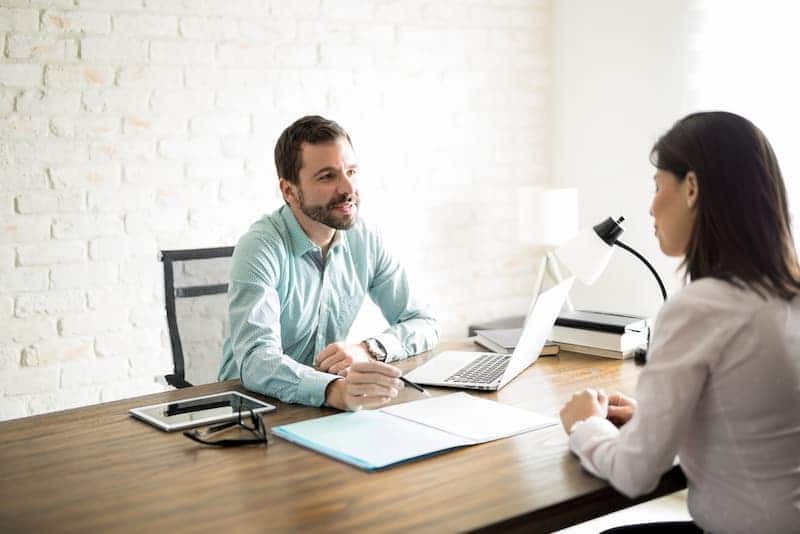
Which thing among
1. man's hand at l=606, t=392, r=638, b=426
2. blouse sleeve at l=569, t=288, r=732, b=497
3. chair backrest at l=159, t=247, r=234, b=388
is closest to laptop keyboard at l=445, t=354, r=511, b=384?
man's hand at l=606, t=392, r=638, b=426

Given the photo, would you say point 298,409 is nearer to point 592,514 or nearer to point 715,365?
point 592,514

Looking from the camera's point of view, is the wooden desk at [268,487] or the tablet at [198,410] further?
the tablet at [198,410]

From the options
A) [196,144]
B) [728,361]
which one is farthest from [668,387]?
[196,144]

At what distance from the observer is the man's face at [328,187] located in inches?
94.2

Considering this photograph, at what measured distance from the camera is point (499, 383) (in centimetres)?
196

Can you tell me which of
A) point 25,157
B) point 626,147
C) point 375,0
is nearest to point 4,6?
point 25,157

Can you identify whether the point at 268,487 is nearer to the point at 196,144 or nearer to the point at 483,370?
the point at 483,370

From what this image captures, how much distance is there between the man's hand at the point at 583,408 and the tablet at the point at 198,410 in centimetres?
58

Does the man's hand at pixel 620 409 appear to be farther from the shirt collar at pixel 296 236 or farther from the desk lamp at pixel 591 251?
the shirt collar at pixel 296 236

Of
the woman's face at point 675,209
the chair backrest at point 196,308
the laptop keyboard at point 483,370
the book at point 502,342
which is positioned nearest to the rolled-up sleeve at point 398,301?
the book at point 502,342

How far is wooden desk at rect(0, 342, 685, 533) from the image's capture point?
1.27 metres

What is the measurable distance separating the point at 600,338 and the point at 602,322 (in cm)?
4

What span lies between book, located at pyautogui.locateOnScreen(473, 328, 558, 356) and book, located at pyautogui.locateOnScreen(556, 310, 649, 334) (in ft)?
0.26

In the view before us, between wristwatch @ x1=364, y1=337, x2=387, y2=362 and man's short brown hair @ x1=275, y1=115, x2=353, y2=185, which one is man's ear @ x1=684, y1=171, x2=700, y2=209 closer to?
wristwatch @ x1=364, y1=337, x2=387, y2=362
